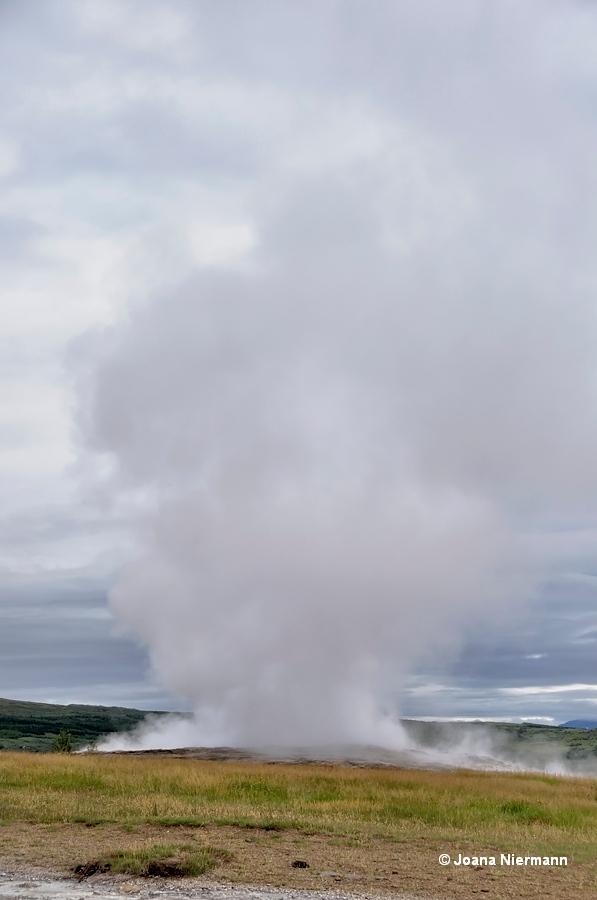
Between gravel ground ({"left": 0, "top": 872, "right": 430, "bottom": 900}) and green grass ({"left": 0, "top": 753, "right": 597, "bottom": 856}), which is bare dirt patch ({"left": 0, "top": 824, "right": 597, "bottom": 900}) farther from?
green grass ({"left": 0, "top": 753, "right": 597, "bottom": 856})

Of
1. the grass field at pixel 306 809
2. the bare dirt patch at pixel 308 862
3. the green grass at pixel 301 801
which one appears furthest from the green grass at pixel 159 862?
the green grass at pixel 301 801

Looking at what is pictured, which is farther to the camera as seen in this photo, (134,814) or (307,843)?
(134,814)

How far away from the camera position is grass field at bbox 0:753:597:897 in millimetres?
22781

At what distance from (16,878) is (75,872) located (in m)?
1.25

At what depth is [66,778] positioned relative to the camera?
34.8m

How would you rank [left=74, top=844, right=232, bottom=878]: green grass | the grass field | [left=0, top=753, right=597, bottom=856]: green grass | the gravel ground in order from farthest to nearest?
[left=0, top=753, right=597, bottom=856]: green grass → the grass field → [left=74, top=844, right=232, bottom=878]: green grass → the gravel ground

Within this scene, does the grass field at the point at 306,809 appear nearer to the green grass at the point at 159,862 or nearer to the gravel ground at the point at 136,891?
the green grass at the point at 159,862

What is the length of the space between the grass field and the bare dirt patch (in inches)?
4.2

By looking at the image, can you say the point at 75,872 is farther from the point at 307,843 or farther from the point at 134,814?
the point at 134,814

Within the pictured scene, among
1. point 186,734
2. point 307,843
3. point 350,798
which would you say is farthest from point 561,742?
point 307,843

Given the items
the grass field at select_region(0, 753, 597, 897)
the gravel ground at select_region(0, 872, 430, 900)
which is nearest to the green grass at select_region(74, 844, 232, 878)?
the gravel ground at select_region(0, 872, 430, 900)

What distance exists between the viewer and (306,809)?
28922 mm

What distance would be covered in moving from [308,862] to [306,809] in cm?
963

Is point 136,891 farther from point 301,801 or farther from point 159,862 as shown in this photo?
point 301,801
